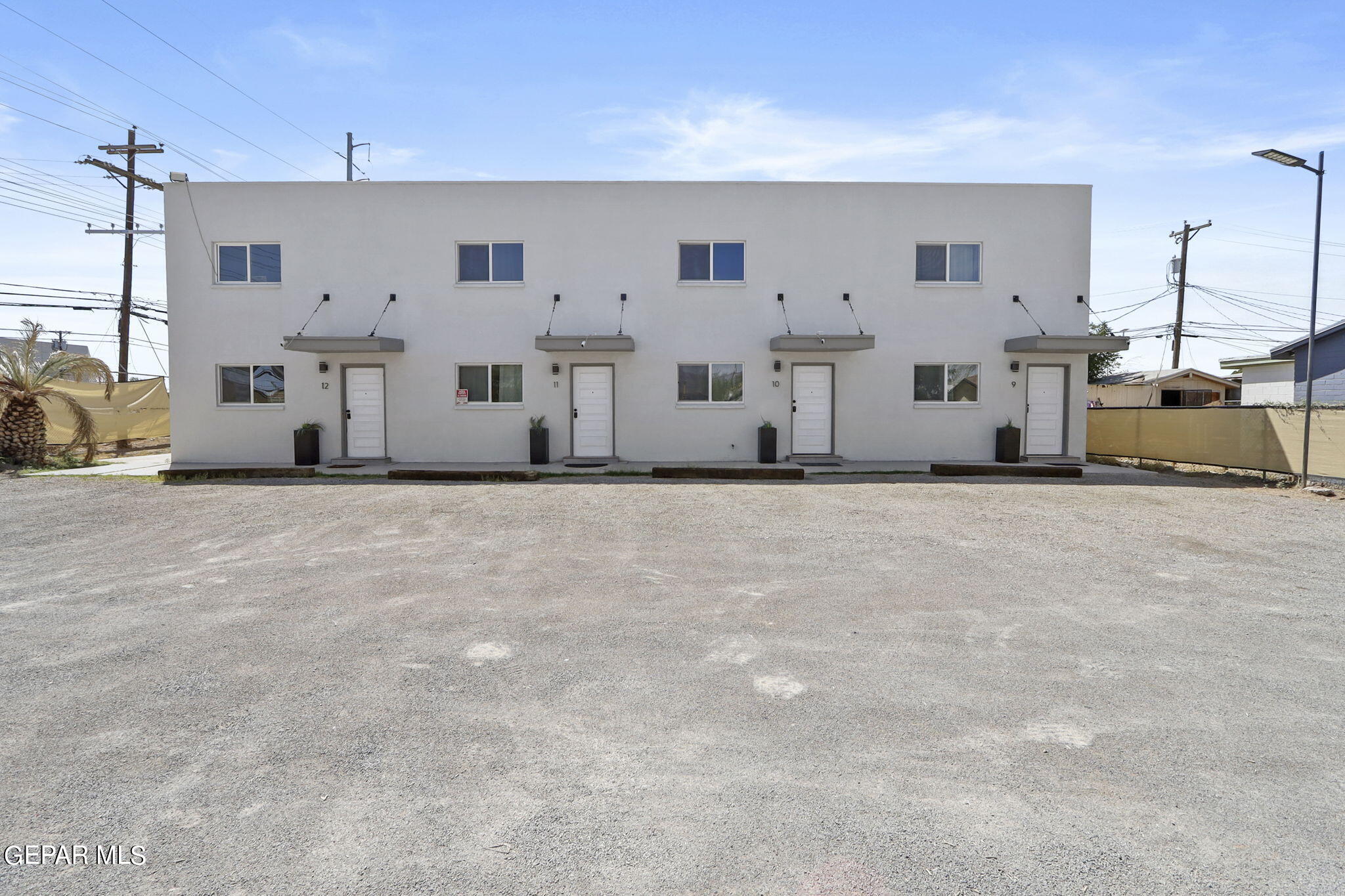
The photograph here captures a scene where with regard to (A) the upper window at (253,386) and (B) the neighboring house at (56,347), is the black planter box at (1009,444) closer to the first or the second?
(A) the upper window at (253,386)

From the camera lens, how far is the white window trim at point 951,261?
730 inches

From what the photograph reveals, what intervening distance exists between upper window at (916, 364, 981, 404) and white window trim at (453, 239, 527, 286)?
943cm

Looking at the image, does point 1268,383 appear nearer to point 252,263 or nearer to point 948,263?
point 948,263

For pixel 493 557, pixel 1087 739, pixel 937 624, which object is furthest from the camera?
pixel 493 557

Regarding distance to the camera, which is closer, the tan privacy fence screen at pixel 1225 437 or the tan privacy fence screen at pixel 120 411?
the tan privacy fence screen at pixel 1225 437

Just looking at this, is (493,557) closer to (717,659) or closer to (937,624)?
(717,659)

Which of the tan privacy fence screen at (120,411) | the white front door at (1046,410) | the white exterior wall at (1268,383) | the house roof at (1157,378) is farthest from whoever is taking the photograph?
the house roof at (1157,378)

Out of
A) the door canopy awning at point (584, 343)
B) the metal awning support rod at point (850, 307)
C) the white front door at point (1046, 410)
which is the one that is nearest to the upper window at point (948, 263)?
the metal awning support rod at point (850, 307)

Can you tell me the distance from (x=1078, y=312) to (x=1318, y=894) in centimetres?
1784

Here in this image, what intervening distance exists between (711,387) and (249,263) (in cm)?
1092

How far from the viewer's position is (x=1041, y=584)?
7.49m

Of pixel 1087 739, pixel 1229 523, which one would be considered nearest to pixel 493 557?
pixel 1087 739

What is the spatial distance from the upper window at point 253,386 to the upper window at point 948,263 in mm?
14901

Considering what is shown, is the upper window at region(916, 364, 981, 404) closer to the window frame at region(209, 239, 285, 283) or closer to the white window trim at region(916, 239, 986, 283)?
the white window trim at region(916, 239, 986, 283)
